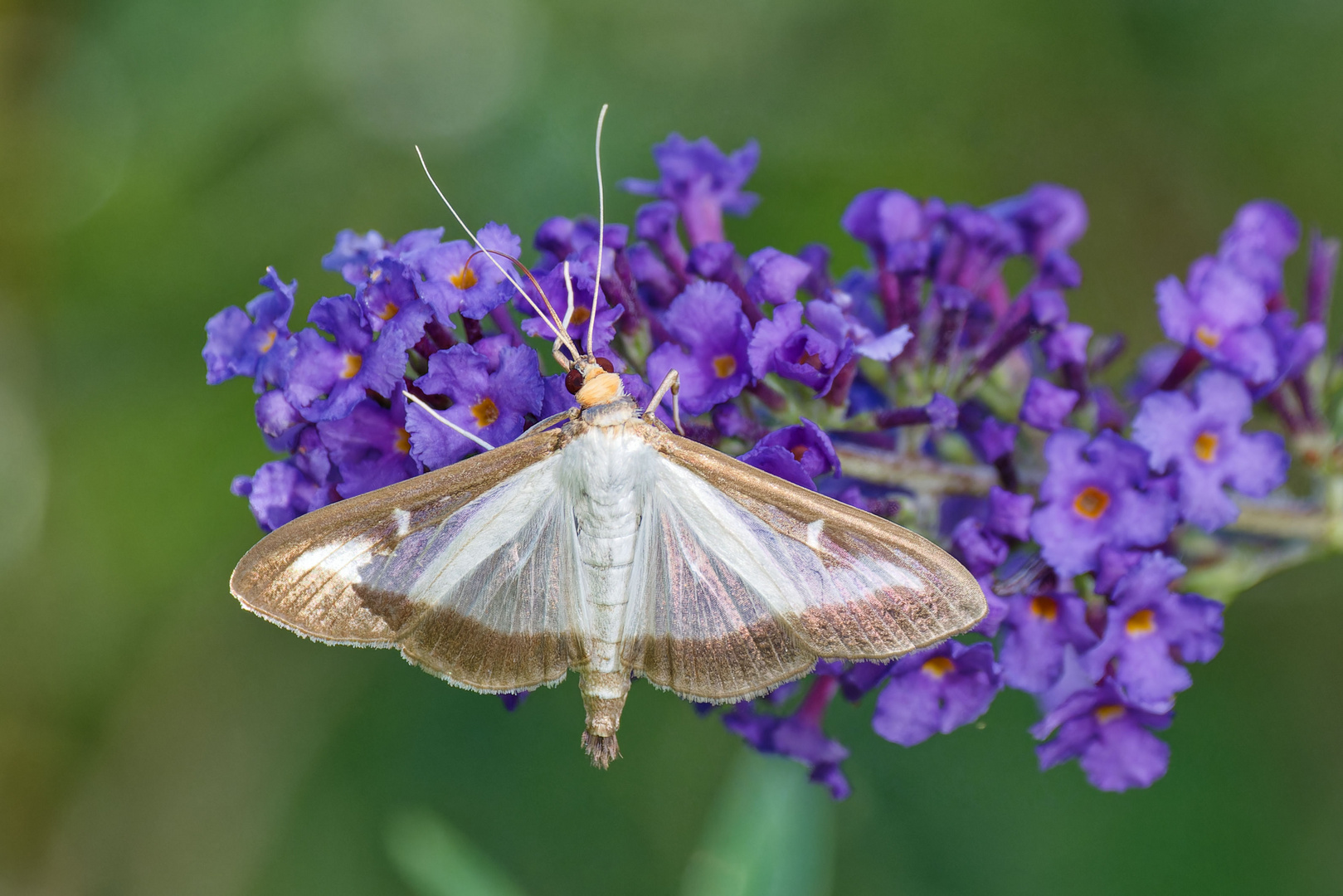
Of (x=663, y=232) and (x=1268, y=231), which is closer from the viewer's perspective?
(x=663, y=232)

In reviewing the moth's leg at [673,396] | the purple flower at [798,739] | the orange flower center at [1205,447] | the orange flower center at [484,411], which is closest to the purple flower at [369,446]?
the orange flower center at [484,411]

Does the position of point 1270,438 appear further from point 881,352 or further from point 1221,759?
point 1221,759

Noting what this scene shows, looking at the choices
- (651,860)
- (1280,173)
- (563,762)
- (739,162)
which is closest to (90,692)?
(563,762)

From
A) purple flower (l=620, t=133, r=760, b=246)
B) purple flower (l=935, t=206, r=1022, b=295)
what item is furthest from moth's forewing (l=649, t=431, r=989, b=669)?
purple flower (l=935, t=206, r=1022, b=295)

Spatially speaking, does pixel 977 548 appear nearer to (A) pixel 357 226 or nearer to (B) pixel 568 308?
(B) pixel 568 308

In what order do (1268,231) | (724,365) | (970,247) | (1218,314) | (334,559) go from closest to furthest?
(334,559) → (724,365) → (1218,314) → (970,247) → (1268,231)

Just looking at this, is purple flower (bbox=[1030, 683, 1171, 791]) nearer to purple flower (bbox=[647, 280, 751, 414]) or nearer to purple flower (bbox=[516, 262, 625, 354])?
purple flower (bbox=[647, 280, 751, 414])

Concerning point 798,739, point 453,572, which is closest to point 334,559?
point 453,572
